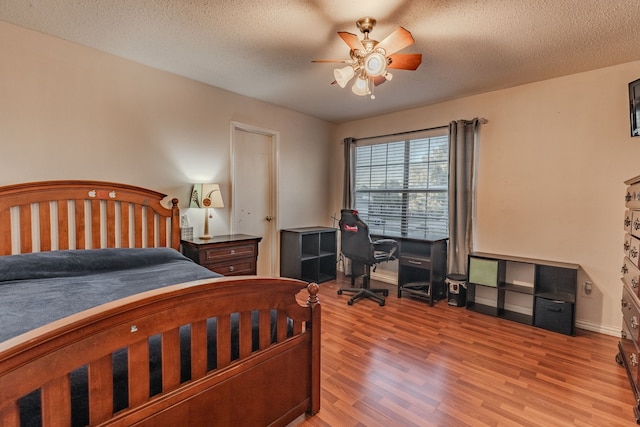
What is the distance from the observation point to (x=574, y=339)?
274 centimetres

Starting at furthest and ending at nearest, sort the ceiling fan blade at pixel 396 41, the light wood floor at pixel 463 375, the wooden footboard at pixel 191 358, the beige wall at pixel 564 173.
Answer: the beige wall at pixel 564 173, the ceiling fan blade at pixel 396 41, the light wood floor at pixel 463 375, the wooden footboard at pixel 191 358

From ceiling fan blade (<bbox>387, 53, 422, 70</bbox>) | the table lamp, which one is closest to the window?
ceiling fan blade (<bbox>387, 53, 422, 70</bbox>)

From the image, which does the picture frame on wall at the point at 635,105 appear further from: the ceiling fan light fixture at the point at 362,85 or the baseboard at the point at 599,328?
the ceiling fan light fixture at the point at 362,85

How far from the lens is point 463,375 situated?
2146 millimetres

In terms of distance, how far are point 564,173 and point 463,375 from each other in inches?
89.0

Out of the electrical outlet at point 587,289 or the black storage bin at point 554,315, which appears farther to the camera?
the electrical outlet at point 587,289

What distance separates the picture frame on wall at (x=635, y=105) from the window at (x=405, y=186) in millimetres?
1678

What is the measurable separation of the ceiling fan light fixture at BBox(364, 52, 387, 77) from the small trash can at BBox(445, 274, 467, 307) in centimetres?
252

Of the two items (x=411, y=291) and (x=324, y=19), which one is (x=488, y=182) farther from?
(x=324, y=19)

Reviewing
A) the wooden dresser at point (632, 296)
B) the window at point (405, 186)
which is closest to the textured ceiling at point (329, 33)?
the window at point (405, 186)

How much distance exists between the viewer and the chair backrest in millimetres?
3457

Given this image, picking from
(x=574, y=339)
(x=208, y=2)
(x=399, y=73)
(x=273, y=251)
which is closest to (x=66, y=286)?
(x=208, y=2)

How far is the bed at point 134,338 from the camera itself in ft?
2.91

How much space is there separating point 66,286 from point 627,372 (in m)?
3.70
